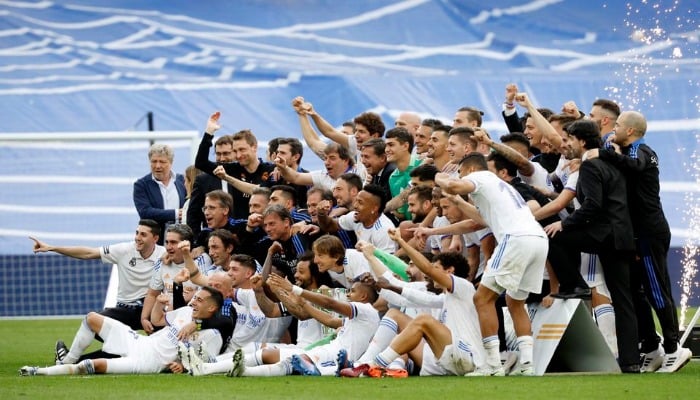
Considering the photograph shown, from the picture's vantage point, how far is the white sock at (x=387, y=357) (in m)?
11.3

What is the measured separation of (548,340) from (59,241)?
43.4 feet

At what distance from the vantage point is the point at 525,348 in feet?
36.9

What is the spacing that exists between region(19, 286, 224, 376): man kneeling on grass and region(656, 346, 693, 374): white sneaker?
409 cm

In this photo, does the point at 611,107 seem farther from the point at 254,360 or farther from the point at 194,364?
the point at 194,364

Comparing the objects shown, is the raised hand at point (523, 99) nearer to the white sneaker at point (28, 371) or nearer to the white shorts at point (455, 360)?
the white shorts at point (455, 360)

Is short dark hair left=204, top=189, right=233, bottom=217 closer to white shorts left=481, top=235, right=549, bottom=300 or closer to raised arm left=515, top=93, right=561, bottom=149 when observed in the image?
raised arm left=515, top=93, right=561, bottom=149

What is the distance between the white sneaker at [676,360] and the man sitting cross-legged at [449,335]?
1627mm

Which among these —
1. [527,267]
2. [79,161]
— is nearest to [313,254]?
[527,267]

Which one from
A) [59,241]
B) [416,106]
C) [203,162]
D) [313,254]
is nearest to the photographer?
[313,254]

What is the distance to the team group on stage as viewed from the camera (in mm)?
11336

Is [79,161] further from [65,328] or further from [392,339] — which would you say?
[392,339]

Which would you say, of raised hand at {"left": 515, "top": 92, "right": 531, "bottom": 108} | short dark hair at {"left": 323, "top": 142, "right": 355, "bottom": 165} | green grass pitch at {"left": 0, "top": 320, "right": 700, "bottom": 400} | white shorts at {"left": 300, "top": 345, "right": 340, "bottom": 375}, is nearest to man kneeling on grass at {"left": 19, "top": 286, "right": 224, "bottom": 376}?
green grass pitch at {"left": 0, "top": 320, "right": 700, "bottom": 400}

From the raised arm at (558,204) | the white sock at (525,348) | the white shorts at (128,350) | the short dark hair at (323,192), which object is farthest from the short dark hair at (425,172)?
the white shorts at (128,350)

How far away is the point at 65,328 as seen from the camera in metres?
20.4
